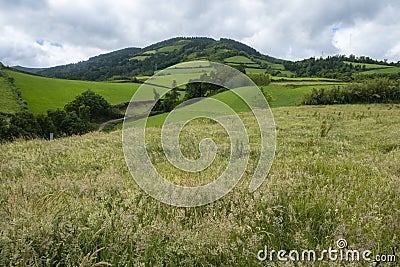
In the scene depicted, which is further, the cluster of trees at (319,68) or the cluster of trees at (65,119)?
the cluster of trees at (319,68)

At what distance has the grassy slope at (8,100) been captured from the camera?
205 ft

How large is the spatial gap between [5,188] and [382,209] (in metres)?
5.78

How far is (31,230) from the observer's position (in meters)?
2.95

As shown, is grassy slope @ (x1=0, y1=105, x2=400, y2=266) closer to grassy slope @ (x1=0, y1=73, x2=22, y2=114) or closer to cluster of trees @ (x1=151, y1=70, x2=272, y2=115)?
cluster of trees @ (x1=151, y1=70, x2=272, y2=115)

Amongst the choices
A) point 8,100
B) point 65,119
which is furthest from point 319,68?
point 8,100

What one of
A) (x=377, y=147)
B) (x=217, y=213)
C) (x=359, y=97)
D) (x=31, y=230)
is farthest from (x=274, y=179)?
(x=359, y=97)

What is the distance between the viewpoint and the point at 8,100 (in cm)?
6994

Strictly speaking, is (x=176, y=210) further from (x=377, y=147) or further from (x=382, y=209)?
(x=377, y=147)

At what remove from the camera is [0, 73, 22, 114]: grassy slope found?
62.4 m

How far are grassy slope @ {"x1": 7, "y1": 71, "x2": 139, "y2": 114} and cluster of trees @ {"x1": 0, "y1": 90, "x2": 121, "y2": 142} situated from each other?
6111 millimetres

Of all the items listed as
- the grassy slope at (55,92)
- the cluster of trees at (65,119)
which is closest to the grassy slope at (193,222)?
the cluster of trees at (65,119)

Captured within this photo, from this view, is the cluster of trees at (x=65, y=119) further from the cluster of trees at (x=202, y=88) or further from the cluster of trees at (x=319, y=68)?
the cluster of trees at (x=319, y=68)

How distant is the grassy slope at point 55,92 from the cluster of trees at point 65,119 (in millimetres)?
6111

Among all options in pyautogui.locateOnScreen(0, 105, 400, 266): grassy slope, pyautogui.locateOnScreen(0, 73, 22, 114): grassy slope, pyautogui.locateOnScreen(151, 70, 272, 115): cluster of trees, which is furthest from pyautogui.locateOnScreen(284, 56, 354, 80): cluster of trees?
pyautogui.locateOnScreen(0, 105, 400, 266): grassy slope
